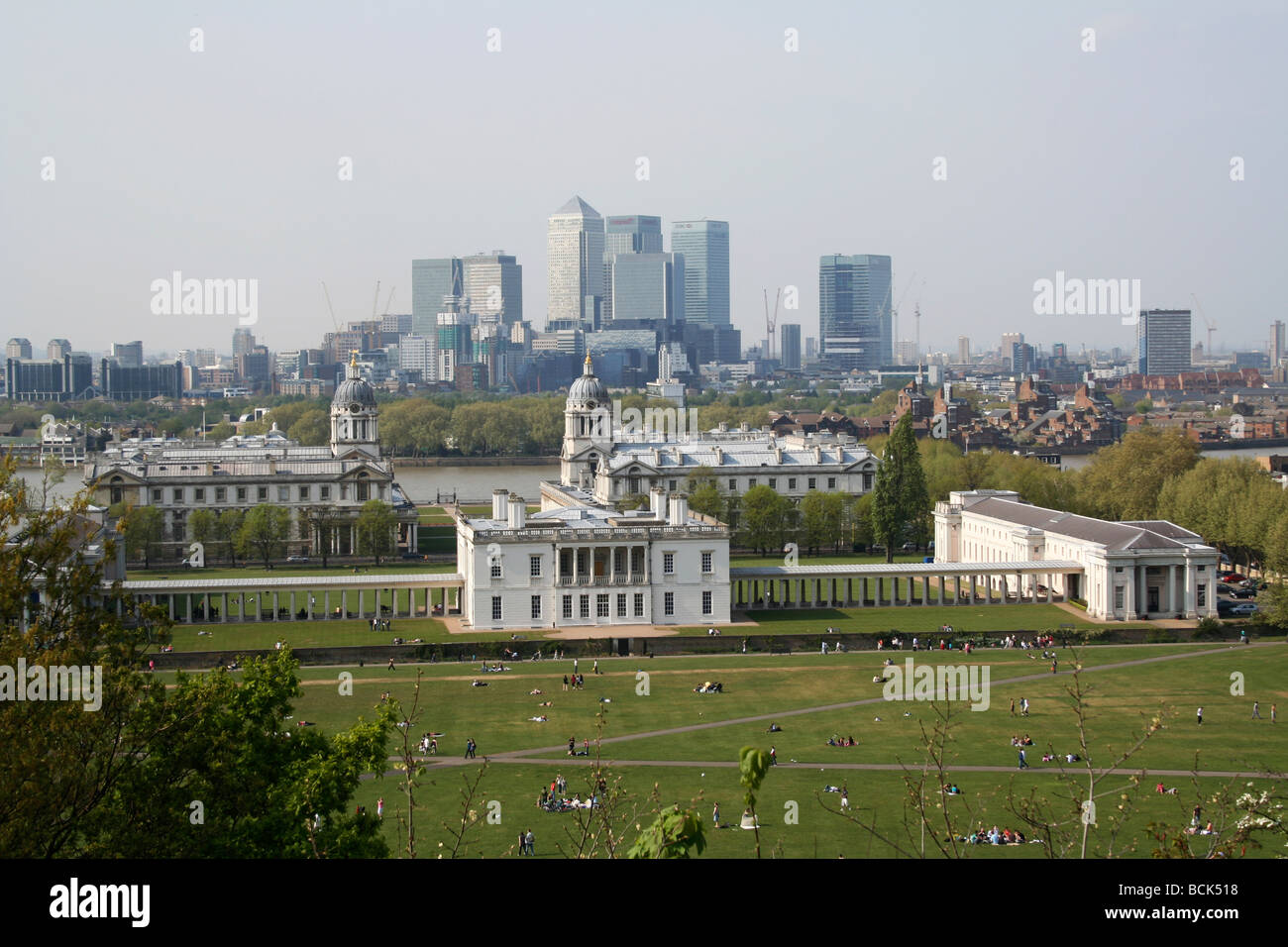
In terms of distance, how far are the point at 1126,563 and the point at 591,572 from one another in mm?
22837

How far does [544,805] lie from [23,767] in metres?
19.3

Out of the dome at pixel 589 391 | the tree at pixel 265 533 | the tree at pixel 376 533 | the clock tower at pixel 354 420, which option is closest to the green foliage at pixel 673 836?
the tree at pixel 376 533

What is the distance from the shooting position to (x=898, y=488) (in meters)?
82.9

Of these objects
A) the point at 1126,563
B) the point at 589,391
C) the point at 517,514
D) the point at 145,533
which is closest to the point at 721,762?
the point at 517,514

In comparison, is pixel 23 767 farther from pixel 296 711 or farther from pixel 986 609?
pixel 986 609

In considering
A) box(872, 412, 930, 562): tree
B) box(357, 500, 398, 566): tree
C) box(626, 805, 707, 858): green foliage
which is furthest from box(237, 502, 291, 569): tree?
box(626, 805, 707, 858): green foliage

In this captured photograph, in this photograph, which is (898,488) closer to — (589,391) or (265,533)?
(589,391)

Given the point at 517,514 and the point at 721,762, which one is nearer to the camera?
the point at 721,762

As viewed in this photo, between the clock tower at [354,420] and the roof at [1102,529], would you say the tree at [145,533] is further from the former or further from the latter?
the roof at [1102,529]
